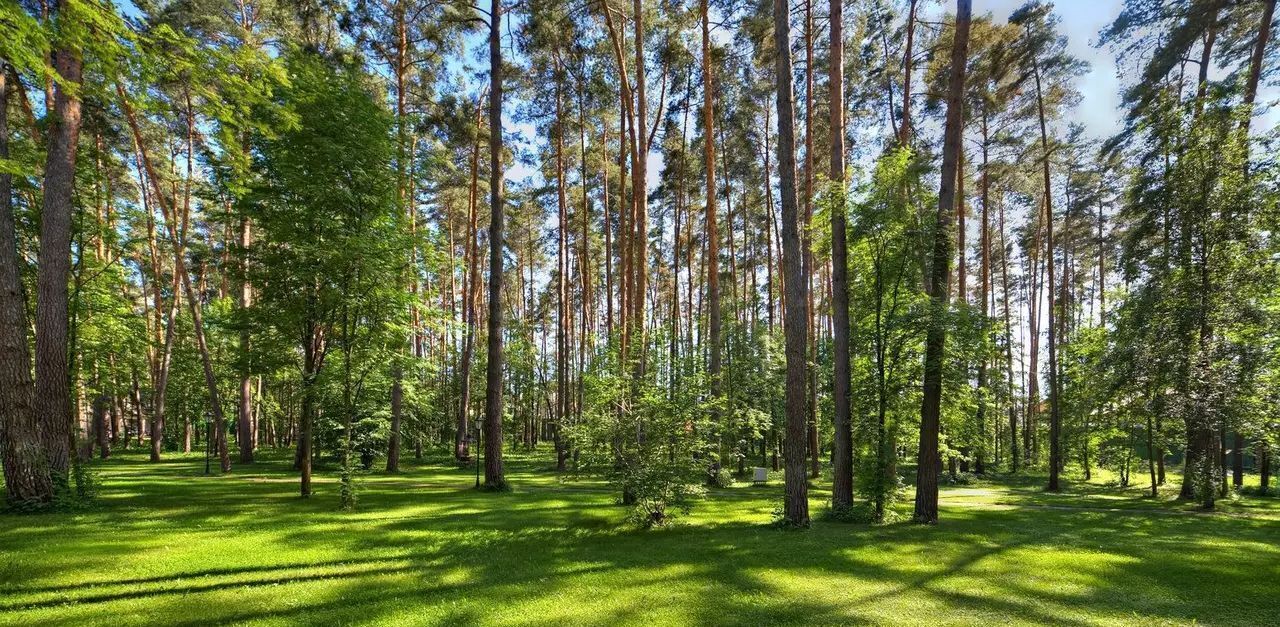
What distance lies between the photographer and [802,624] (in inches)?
207

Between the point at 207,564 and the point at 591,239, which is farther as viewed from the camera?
the point at 591,239

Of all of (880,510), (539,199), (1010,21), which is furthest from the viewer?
(539,199)

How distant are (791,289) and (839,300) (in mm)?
2076

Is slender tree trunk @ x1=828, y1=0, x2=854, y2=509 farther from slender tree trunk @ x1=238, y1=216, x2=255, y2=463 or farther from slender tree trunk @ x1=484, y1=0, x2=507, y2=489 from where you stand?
slender tree trunk @ x1=238, y1=216, x2=255, y2=463

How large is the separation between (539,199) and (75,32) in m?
22.1

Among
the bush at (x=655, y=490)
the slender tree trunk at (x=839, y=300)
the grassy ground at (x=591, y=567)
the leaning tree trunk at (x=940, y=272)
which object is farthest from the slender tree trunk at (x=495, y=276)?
the leaning tree trunk at (x=940, y=272)

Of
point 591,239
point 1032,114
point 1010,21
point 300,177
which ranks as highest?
point 1010,21

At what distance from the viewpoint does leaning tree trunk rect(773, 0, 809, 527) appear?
30.4 feet

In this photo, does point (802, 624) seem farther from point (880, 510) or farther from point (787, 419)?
point (880, 510)

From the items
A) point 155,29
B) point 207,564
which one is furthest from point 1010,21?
point 207,564

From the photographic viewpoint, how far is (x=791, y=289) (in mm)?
9320

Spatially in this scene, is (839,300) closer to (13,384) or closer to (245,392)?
(13,384)

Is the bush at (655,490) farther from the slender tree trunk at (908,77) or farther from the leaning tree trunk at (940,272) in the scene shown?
the slender tree trunk at (908,77)

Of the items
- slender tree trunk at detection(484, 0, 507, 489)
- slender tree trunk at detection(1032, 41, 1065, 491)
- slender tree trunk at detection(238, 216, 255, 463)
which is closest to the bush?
slender tree trunk at detection(484, 0, 507, 489)
